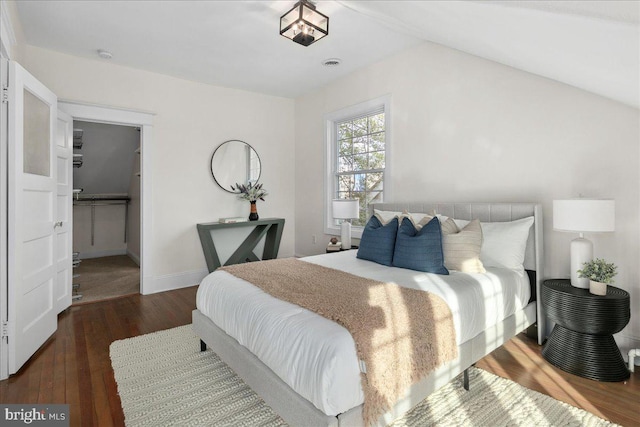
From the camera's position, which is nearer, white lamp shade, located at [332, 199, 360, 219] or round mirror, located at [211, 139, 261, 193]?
white lamp shade, located at [332, 199, 360, 219]

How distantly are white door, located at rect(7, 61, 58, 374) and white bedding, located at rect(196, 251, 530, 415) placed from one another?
1266 millimetres

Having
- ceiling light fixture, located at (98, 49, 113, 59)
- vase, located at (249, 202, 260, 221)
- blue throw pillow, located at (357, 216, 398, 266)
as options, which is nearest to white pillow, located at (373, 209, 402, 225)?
blue throw pillow, located at (357, 216, 398, 266)

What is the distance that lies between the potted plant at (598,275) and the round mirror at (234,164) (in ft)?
13.3

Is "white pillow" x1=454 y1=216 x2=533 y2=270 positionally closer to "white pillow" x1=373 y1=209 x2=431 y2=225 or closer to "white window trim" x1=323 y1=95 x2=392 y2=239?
"white pillow" x1=373 y1=209 x2=431 y2=225

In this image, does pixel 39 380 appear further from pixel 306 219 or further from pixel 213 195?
pixel 306 219

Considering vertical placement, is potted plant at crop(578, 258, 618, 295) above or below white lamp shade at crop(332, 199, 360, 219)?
below

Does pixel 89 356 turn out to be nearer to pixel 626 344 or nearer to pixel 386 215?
pixel 386 215

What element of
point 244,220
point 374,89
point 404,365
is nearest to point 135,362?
point 404,365

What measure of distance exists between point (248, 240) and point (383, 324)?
3.55m

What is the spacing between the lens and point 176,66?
12.6ft

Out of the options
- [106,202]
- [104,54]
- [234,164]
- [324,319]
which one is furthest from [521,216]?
[106,202]

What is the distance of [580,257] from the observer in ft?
7.29

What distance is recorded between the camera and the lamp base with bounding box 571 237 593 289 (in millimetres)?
2213

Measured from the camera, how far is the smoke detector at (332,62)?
3.77 metres
